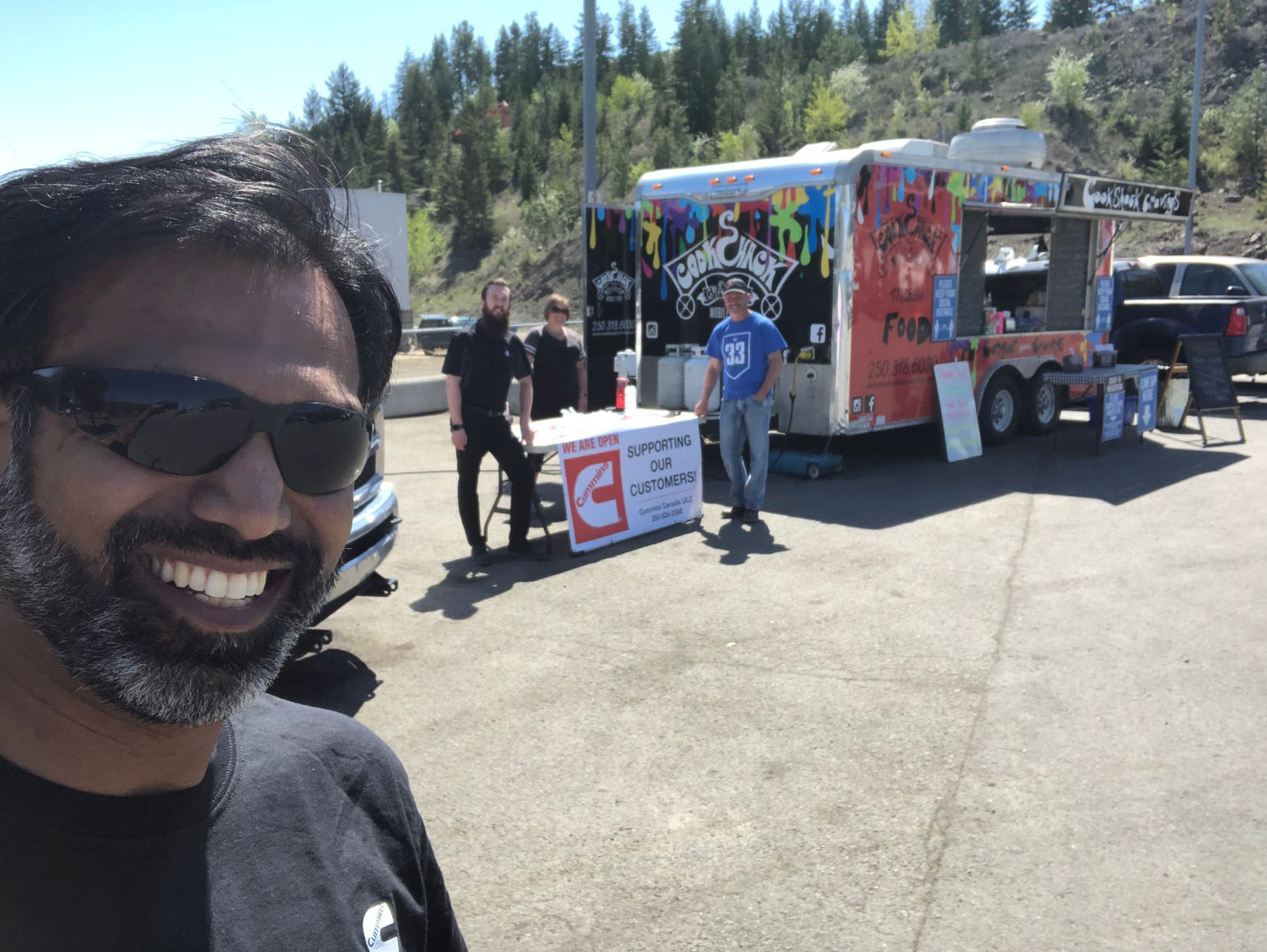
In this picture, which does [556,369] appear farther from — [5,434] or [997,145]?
[5,434]

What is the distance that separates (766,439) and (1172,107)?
4299cm

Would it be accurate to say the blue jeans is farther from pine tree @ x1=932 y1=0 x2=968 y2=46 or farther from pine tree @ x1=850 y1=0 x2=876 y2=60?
pine tree @ x1=850 y1=0 x2=876 y2=60

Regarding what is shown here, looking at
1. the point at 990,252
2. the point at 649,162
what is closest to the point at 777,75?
the point at 649,162

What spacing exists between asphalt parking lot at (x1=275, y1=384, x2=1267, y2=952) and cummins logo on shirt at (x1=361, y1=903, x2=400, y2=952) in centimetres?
209

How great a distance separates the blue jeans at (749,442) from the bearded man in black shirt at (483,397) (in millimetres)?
1968

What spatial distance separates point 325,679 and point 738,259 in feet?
22.6

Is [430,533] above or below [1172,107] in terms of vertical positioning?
below

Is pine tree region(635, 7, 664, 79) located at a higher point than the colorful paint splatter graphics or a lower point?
higher

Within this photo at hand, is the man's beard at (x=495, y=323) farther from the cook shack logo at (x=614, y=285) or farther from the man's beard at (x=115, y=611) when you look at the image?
the man's beard at (x=115, y=611)

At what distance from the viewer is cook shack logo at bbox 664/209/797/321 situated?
10344 millimetres

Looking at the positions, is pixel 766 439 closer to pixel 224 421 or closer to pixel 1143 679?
pixel 1143 679

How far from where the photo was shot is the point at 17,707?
1.01 m

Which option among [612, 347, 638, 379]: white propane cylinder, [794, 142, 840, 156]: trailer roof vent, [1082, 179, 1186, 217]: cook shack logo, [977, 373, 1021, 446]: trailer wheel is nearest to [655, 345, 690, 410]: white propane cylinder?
[612, 347, 638, 379]: white propane cylinder

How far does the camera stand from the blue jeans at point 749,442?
8484 millimetres
